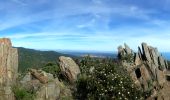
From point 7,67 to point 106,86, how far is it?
31.9 feet

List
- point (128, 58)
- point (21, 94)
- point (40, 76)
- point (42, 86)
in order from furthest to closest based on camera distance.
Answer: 1. point (128, 58)
2. point (40, 76)
3. point (42, 86)
4. point (21, 94)

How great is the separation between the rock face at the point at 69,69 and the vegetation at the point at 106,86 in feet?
6.58

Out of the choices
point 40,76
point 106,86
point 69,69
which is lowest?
point 106,86

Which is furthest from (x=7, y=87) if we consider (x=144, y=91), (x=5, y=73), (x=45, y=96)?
(x=144, y=91)

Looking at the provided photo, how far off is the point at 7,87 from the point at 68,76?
1123 cm

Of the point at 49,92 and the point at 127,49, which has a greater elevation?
the point at 127,49


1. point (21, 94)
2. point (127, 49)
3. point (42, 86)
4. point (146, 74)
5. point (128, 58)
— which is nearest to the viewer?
point (21, 94)

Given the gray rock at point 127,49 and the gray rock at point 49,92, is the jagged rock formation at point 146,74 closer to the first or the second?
the gray rock at point 127,49

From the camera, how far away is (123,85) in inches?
1316

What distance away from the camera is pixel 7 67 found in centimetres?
3022

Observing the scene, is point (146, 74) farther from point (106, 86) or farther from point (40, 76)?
point (40, 76)

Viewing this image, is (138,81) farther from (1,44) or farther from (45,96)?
(1,44)

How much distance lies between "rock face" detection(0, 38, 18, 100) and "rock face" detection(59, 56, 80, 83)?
882 cm

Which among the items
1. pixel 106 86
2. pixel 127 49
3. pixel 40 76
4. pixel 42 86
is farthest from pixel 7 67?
pixel 127 49
